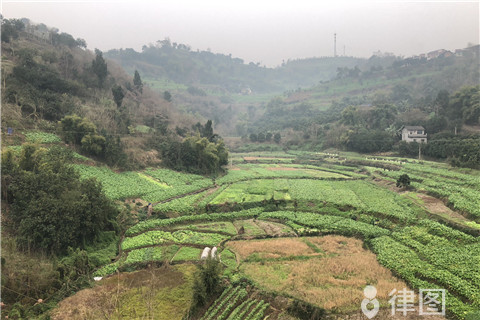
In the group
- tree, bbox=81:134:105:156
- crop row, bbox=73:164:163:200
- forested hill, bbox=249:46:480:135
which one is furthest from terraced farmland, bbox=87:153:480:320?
forested hill, bbox=249:46:480:135

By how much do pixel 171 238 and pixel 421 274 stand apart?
15.9 meters

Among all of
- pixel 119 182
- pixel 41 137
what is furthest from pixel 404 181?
pixel 41 137

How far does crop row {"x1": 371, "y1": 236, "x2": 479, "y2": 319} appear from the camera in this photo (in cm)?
1311

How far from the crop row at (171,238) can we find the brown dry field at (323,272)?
1.79 meters

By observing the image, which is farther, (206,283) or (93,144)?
(93,144)

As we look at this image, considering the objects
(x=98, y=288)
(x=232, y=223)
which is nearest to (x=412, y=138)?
(x=232, y=223)

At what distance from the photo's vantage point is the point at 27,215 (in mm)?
18578

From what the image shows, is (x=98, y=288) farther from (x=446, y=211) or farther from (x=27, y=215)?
(x=446, y=211)

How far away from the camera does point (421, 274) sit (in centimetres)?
1578

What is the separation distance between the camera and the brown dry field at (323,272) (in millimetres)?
14203

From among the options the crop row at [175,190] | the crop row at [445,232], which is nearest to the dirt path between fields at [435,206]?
the crop row at [445,232]

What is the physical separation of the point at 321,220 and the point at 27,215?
69.6 ft

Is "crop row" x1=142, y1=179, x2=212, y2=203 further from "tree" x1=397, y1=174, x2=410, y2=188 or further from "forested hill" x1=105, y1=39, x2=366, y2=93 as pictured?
"forested hill" x1=105, y1=39, x2=366, y2=93

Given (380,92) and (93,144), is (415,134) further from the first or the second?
(93,144)
